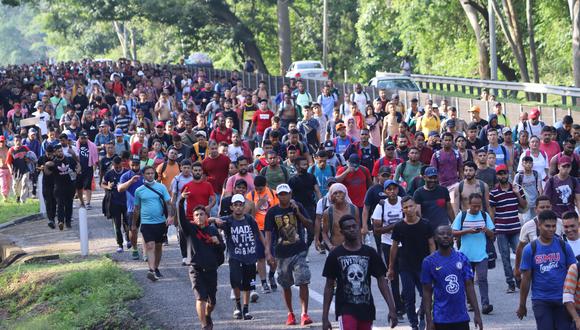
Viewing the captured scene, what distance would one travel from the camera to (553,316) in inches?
430

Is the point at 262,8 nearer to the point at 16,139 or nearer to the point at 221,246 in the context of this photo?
the point at 16,139

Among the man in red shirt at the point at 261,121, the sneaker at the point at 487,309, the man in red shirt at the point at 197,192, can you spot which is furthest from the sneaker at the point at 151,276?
the man in red shirt at the point at 261,121

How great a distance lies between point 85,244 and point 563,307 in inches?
406

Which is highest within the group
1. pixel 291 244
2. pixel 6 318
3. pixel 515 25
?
A: pixel 515 25

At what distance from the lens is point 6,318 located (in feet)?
59.4

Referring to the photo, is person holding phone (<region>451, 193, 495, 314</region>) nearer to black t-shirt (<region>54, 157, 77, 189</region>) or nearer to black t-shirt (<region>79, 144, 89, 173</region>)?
black t-shirt (<region>54, 157, 77, 189</region>)

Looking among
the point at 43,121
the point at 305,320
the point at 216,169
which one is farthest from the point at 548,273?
the point at 43,121

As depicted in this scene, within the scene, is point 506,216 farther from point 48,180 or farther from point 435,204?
point 48,180

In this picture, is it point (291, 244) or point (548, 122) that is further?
point (548, 122)

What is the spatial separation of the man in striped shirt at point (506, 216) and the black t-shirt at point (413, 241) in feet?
8.48

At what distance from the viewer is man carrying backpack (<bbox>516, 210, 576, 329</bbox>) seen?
1087 centimetres

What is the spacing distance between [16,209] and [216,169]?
8098 millimetres

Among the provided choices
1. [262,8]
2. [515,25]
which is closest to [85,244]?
[515,25]

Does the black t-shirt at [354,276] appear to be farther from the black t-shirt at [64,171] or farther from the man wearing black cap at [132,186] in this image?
the black t-shirt at [64,171]
